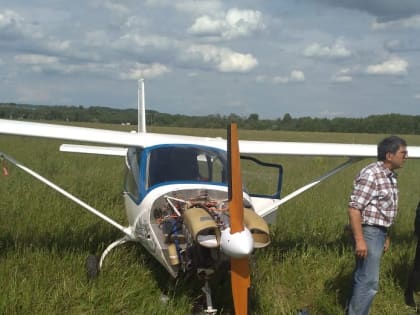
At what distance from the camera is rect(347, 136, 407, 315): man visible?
14.0 ft

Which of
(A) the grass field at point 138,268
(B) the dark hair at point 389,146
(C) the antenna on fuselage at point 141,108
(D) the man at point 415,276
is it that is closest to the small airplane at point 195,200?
(A) the grass field at point 138,268

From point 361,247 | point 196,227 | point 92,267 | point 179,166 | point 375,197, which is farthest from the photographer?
point 92,267

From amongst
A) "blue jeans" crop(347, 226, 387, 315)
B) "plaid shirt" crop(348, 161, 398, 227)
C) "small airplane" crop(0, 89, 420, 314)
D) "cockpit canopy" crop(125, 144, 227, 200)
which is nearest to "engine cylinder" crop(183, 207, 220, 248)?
"small airplane" crop(0, 89, 420, 314)

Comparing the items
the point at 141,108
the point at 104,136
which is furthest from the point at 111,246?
the point at 141,108

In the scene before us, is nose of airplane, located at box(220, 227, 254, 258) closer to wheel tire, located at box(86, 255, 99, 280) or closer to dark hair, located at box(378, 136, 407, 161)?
dark hair, located at box(378, 136, 407, 161)

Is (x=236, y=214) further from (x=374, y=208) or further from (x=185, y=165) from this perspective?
(x=185, y=165)

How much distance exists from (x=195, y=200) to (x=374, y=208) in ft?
5.29

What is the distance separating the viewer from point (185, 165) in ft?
17.4

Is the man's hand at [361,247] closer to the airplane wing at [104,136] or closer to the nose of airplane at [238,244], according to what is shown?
the nose of airplane at [238,244]

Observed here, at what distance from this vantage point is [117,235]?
6.94 meters

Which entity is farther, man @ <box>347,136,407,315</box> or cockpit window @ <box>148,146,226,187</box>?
cockpit window @ <box>148,146,226,187</box>

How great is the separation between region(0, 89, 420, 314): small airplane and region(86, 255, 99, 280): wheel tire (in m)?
0.01

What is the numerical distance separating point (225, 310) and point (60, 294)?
165 cm

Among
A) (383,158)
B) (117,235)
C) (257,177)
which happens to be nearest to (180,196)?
(383,158)
